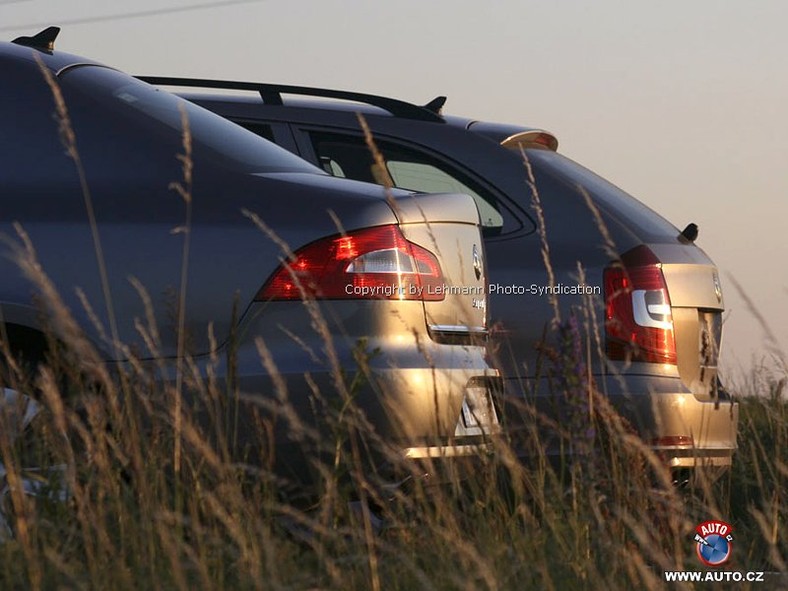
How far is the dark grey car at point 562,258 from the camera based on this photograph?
6.30 metres

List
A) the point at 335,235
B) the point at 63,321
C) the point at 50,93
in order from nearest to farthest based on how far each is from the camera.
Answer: the point at 63,321 < the point at 335,235 < the point at 50,93

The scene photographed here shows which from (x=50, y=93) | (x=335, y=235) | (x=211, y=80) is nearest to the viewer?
(x=335, y=235)

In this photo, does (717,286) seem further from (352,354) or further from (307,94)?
(352,354)

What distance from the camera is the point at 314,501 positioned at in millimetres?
4570

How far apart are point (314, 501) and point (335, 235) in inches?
31.3

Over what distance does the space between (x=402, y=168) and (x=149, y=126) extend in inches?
91.8

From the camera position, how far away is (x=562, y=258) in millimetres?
6473

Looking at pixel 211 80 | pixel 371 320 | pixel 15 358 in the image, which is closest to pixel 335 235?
pixel 371 320

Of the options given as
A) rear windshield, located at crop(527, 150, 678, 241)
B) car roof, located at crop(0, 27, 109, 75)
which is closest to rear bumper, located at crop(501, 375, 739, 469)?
rear windshield, located at crop(527, 150, 678, 241)

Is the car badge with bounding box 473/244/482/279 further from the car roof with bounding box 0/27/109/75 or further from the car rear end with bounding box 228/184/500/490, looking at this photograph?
the car roof with bounding box 0/27/109/75

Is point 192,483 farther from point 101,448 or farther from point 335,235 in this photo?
point 335,235

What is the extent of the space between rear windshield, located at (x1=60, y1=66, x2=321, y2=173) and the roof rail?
1975 millimetres

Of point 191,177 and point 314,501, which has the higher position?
point 191,177

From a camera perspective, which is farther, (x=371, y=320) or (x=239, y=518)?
(x=371, y=320)
